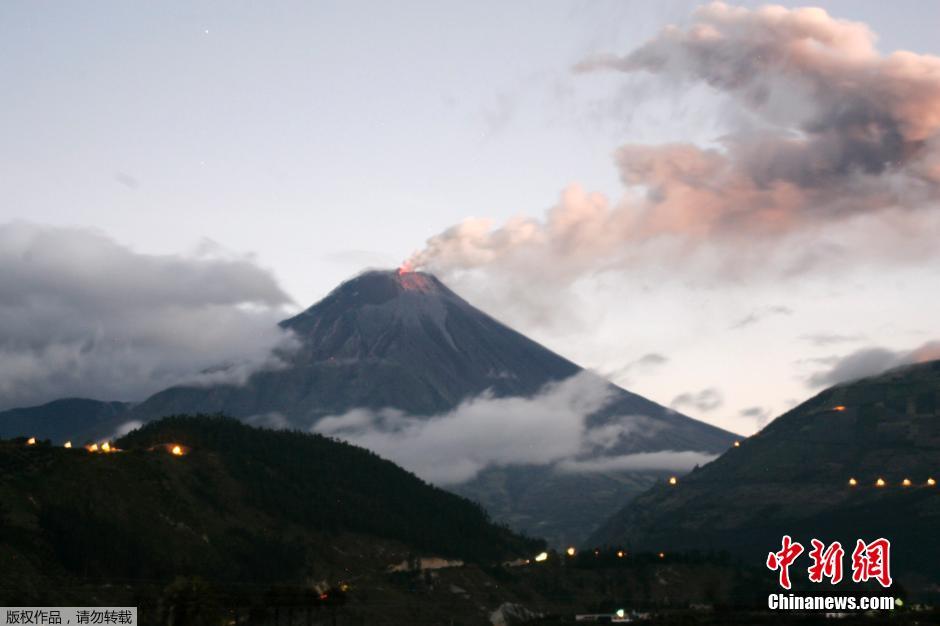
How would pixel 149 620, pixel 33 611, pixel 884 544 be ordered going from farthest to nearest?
pixel 149 620 → pixel 884 544 → pixel 33 611

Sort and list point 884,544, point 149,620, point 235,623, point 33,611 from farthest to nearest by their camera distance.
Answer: point 235,623
point 149,620
point 884,544
point 33,611

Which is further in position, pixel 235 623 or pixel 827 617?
pixel 235 623

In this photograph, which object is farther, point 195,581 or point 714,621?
point 714,621

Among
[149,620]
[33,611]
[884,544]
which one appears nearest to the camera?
[33,611]

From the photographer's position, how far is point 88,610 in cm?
13812

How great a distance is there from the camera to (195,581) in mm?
174375

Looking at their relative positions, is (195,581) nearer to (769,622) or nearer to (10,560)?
(10,560)

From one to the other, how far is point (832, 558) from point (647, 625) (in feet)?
123

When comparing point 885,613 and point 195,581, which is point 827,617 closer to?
point 885,613

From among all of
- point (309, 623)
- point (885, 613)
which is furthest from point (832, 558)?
point (309, 623)

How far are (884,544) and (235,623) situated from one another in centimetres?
10707

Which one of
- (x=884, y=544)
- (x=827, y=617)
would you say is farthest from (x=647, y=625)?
(x=884, y=544)

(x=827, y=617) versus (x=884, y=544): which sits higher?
(x=884, y=544)

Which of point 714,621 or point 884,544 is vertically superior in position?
point 884,544
